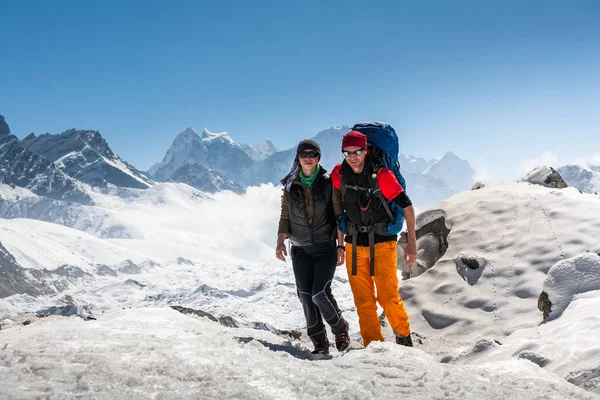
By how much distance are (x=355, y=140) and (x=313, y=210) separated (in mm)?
1054

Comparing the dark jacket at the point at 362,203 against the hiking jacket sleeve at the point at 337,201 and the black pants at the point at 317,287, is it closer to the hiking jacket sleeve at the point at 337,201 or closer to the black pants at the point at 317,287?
the hiking jacket sleeve at the point at 337,201

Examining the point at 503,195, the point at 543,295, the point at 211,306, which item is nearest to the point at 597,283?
the point at 543,295

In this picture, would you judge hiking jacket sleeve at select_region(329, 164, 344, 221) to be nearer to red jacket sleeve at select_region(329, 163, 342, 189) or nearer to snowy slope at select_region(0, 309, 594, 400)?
red jacket sleeve at select_region(329, 163, 342, 189)

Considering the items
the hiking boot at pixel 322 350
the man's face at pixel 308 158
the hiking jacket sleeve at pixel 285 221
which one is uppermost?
the man's face at pixel 308 158

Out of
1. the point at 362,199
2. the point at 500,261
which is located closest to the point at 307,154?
the point at 362,199

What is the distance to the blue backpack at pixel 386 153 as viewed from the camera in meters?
5.79

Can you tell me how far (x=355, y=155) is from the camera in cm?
576

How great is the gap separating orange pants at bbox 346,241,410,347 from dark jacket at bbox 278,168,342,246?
1.34ft

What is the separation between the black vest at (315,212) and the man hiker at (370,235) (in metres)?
0.22

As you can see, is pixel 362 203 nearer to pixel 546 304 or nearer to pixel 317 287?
pixel 317 287

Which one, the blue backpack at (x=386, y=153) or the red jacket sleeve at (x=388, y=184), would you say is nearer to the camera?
the red jacket sleeve at (x=388, y=184)

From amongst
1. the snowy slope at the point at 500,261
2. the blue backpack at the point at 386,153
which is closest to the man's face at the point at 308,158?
the blue backpack at the point at 386,153

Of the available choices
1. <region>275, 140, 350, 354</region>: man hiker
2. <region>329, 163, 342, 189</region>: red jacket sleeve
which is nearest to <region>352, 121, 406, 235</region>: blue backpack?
<region>329, 163, 342, 189</region>: red jacket sleeve

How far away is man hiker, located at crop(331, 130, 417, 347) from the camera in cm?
575
